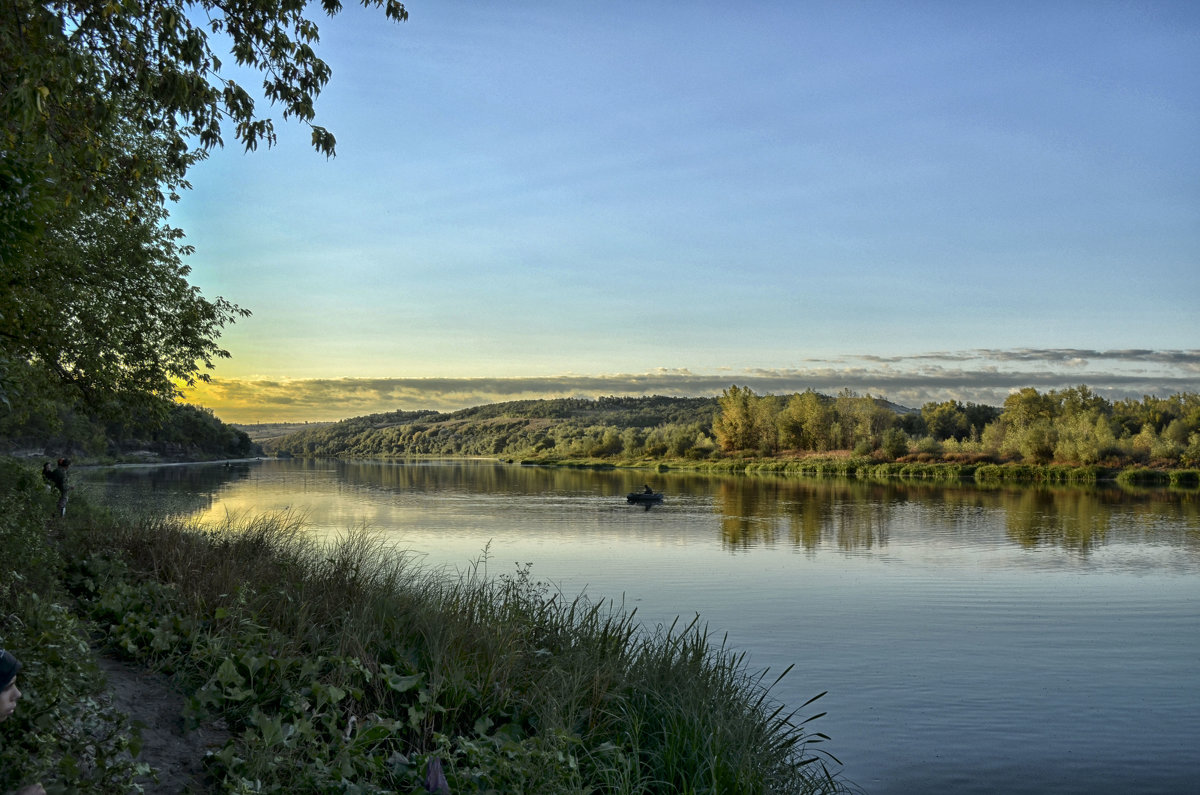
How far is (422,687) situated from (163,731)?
188 centimetres

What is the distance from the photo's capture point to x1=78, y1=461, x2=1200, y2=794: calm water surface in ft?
30.6

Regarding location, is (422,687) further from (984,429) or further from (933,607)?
(984,429)

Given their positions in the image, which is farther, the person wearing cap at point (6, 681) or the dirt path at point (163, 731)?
the dirt path at point (163, 731)

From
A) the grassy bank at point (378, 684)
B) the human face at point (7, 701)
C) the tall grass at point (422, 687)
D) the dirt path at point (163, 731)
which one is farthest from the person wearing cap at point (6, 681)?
the tall grass at point (422, 687)

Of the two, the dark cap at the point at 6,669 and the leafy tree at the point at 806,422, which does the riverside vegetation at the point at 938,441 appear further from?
the dark cap at the point at 6,669

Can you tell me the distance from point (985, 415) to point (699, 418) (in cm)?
8261

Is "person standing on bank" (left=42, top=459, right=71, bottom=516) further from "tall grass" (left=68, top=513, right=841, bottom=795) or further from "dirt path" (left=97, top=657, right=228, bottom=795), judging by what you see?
"dirt path" (left=97, top=657, right=228, bottom=795)

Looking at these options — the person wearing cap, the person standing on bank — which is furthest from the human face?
the person standing on bank

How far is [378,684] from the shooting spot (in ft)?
21.6

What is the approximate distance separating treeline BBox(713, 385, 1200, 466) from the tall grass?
245 ft

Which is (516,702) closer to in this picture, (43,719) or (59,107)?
(43,719)

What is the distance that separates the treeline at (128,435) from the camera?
19.1m

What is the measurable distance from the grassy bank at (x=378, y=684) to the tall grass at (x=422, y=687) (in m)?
0.02

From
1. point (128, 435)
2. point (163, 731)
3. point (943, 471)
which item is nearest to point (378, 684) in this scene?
point (163, 731)
